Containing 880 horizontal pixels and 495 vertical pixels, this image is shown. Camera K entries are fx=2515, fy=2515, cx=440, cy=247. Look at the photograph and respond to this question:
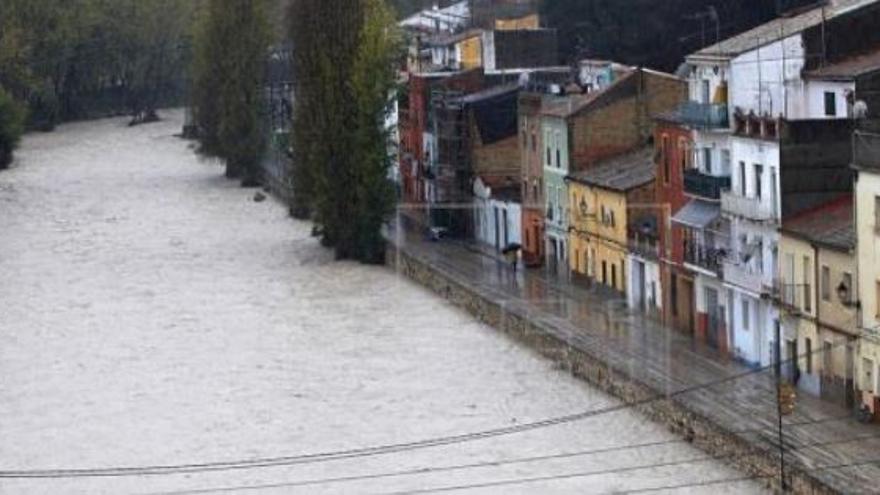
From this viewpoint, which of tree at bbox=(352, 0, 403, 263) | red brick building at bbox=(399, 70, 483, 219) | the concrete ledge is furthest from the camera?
red brick building at bbox=(399, 70, 483, 219)

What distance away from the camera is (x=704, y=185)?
2847 centimetres

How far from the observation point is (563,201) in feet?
119

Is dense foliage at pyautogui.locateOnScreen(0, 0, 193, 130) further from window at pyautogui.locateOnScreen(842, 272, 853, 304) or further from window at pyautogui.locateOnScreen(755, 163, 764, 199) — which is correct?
window at pyautogui.locateOnScreen(842, 272, 853, 304)

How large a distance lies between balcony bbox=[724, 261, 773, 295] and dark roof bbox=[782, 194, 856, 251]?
2.41 ft

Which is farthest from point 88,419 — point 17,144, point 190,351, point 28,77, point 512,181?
point 28,77

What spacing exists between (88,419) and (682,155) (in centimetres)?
849

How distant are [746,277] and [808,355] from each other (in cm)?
233

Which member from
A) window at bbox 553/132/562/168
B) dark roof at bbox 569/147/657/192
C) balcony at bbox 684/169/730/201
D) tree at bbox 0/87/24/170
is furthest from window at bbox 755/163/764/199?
tree at bbox 0/87/24/170

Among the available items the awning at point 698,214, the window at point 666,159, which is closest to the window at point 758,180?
the awning at point 698,214

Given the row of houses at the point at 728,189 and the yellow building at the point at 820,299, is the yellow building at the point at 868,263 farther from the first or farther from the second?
the yellow building at the point at 820,299

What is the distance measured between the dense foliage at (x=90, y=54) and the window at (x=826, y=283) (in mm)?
54334

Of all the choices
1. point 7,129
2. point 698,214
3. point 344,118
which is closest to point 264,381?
point 698,214

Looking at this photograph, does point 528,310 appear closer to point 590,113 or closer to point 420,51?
point 590,113

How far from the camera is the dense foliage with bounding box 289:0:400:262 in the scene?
40.9m
